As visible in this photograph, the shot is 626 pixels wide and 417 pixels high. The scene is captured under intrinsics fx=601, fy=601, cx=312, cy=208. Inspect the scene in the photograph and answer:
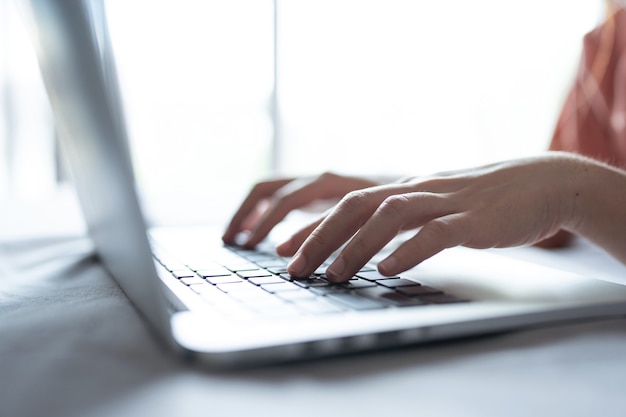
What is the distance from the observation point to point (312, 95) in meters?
3.72

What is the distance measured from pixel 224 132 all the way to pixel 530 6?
2.04m

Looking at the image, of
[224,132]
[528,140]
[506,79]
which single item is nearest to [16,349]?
[528,140]

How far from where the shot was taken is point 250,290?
439mm

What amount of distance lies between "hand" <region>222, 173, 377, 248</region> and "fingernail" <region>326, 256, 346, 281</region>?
0.28 metres

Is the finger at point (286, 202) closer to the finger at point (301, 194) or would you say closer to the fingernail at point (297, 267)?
the finger at point (301, 194)

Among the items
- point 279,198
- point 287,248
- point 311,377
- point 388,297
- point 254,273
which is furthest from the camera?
point 279,198

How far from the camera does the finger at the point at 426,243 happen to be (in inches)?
18.5

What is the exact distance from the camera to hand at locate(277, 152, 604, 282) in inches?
18.9

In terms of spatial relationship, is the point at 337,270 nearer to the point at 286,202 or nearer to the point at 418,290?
the point at 418,290

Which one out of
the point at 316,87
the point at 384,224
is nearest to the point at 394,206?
the point at 384,224

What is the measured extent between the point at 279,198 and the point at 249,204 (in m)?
0.06

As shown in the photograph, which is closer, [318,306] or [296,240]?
[318,306]

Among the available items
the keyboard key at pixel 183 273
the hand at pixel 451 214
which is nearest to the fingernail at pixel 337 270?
the hand at pixel 451 214

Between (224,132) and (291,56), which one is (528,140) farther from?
(224,132)
